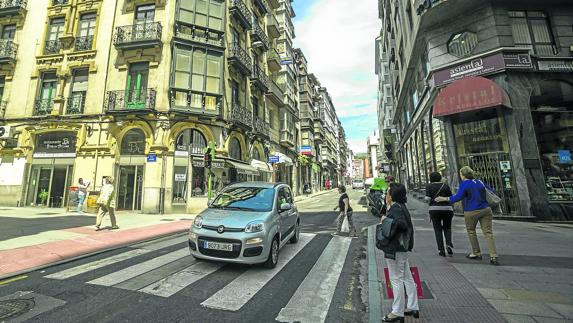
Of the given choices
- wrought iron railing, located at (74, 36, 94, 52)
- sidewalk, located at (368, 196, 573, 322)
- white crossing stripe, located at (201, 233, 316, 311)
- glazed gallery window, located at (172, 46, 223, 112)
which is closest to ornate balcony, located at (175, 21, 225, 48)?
glazed gallery window, located at (172, 46, 223, 112)

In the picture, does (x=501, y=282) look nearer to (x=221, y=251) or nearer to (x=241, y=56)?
(x=221, y=251)

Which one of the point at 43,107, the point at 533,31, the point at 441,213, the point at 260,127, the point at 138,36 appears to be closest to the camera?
the point at 441,213

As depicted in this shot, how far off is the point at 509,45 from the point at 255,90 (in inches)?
696

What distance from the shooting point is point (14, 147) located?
1756cm

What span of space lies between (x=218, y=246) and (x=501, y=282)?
4.81 meters

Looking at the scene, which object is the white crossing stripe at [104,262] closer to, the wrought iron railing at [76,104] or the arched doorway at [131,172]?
the arched doorway at [131,172]

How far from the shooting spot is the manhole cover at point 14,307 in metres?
3.26

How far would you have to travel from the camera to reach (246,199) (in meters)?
6.04

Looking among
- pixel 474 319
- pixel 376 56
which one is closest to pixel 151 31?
pixel 474 319

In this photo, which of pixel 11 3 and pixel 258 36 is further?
pixel 258 36

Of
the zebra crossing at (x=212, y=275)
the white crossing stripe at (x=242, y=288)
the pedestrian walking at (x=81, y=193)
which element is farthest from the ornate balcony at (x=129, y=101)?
the white crossing stripe at (x=242, y=288)

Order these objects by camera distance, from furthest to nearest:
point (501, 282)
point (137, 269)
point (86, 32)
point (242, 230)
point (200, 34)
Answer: point (86, 32), point (200, 34), point (137, 269), point (242, 230), point (501, 282)

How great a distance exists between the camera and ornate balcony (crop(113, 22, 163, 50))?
16.4 meters

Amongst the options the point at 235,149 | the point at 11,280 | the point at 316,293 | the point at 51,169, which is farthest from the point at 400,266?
the point at 51,169
